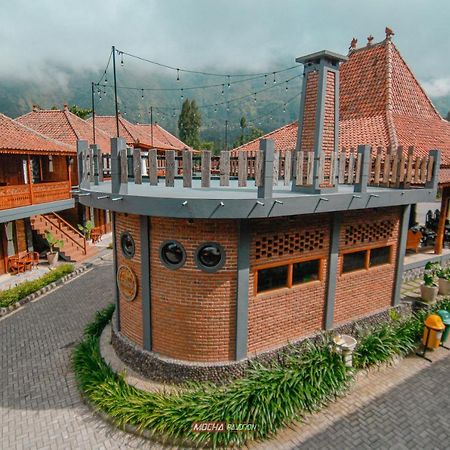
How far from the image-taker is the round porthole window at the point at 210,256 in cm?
666

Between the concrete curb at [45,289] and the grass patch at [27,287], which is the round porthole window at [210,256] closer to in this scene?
the concrete curb at [45,289]

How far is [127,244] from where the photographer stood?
25.4 feet

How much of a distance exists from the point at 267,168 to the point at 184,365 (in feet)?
14.3

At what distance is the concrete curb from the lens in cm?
1156

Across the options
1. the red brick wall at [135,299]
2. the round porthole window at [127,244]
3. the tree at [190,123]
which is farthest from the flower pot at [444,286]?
the tree at [190,123]

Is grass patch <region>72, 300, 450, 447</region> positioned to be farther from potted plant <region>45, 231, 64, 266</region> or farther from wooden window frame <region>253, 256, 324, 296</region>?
potted plant <region>45, 231, 64, 266</region>

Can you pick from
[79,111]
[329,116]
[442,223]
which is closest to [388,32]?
[442,223]

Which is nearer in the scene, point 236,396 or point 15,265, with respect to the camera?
point 236,396

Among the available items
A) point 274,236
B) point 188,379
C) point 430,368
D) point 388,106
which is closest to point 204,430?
point 188,379

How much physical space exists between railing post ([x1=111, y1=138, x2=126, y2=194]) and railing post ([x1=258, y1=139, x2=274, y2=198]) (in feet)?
8.66

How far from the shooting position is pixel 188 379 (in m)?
7.01

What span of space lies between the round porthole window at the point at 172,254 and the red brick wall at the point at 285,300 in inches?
55.6

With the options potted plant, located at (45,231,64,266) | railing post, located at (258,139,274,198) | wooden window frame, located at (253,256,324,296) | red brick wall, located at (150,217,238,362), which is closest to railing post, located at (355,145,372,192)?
wooden window frame, located at (253,256,324,296)

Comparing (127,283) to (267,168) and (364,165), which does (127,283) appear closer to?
(267,168)
